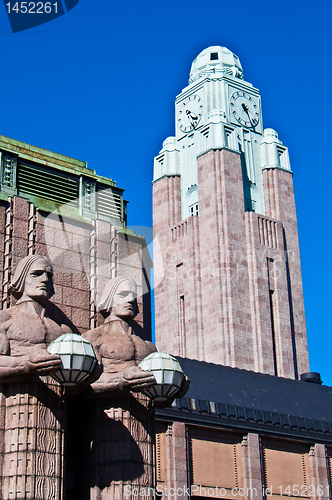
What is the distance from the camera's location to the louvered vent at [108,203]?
14375mm

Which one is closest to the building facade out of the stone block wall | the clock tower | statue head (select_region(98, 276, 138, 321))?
the clock tower

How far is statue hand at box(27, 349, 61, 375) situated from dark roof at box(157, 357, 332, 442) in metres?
17.9

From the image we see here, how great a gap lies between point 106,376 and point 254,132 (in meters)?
60.3

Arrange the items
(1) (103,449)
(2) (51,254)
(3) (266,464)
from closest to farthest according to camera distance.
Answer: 1. (1) (103,449)
2. (2) (51,254)
3. (3) (266,464)

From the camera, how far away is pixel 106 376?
11.8 meters

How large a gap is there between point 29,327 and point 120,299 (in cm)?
182

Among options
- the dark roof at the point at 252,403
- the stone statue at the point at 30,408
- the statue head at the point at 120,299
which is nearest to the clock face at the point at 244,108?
the dark roof at the point at 252,403

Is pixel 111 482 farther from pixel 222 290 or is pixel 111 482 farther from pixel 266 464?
pixel 222 290

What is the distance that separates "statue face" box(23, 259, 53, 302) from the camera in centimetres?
1179

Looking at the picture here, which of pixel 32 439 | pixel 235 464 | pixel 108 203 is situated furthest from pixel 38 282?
pixel 235 464

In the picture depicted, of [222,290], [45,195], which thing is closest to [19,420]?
[45,195]

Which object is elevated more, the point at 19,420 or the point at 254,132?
the point at 254,132

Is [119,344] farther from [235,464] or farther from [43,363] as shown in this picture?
[235,464]

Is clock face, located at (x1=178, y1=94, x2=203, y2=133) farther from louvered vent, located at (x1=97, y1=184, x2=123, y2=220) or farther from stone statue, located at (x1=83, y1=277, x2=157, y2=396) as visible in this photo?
stone statue, located at (x1=83, y1=277, x2=157, y2=396)
